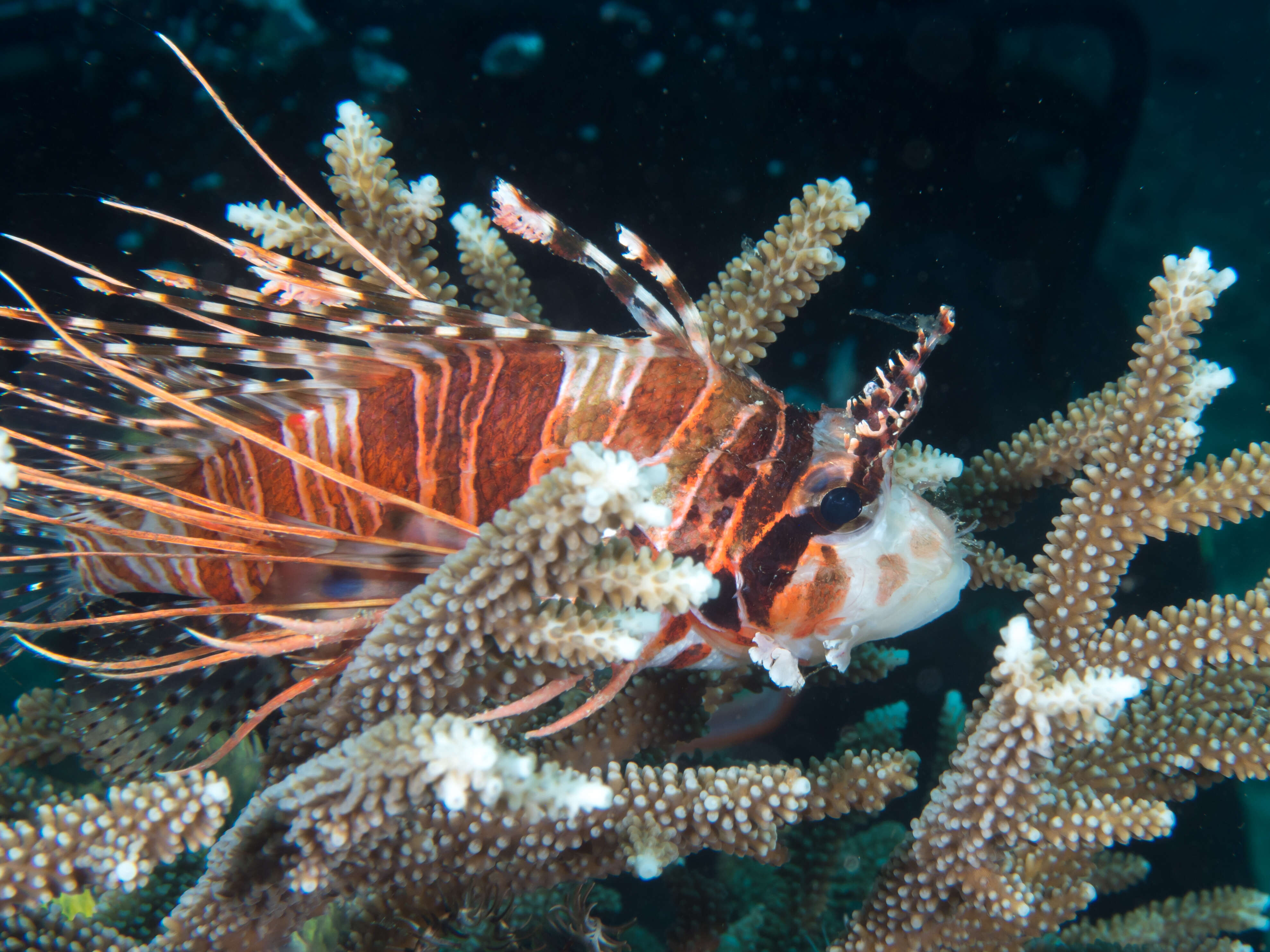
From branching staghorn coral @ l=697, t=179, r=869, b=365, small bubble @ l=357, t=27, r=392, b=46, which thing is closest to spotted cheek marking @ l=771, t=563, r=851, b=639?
branching staghorn coral @ l=697, t=179, r=869, b=365

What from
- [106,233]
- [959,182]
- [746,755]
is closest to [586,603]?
[746,755]

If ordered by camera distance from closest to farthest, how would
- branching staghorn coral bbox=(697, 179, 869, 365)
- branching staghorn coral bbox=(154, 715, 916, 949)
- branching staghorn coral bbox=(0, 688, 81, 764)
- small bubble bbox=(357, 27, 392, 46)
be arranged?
branching staghorn coral bbox=(154, 715, 916, 949) < branching staghorn coral bbox=(697, 179, 869, 365) < branching staghorn coral bbox=(0, 688, 81, 764) < small bubble bbox=(357, 27, 392, 46)

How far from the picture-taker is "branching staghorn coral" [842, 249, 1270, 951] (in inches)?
74.5

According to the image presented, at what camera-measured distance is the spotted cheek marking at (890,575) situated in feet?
6.15

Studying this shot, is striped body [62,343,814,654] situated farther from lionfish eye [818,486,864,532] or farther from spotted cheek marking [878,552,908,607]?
spotted cheek marking [878,552,908,607]

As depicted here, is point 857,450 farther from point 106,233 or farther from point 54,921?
point 106,233

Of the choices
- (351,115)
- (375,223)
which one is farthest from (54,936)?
(351,115)

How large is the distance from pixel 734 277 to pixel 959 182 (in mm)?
2423

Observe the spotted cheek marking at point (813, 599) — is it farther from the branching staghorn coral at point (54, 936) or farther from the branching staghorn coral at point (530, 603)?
the branching staghorn coral at point (54, 936)

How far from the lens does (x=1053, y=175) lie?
414 cm

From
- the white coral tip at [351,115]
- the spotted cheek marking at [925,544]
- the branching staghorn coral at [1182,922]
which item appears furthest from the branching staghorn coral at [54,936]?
the branching staghorn coral at [1182,922]

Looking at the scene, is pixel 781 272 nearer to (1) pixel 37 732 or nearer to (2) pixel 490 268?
(2) pixel 490 268

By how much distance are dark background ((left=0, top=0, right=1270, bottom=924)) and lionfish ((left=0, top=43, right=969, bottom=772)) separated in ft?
8.11

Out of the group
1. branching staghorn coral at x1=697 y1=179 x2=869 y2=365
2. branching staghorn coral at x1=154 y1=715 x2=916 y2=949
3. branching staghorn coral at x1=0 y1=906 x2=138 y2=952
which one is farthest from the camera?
branching staghorn coral at x1=697 y1=179 x2=869 y2=365
